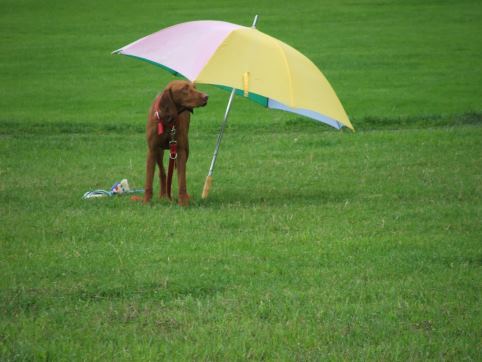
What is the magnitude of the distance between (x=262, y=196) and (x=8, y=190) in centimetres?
252

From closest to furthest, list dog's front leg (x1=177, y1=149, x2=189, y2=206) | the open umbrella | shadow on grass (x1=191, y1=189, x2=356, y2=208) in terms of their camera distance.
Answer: the open umbrella < dog's front leg (x1=177, y1=149, x2=189, y2=206) < shadow on grass (x1=191, y1=189, x2=356, y2=208)

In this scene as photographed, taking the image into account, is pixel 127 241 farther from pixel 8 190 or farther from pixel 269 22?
pixel 269 22

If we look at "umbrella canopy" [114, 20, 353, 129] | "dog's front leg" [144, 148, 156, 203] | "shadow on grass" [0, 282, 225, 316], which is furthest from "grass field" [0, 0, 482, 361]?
"umbrella canopy" [114, 20, 353, 129]

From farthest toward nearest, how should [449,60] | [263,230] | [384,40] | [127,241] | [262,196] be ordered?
1. [384,40]
2. [449,60]
3. [262,196]
4. [263,230]
5. [127,241]

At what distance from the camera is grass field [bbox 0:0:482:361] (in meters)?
5.29

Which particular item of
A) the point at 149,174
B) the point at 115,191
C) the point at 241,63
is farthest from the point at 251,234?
the point at 115,191

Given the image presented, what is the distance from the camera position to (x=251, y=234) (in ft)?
25.4

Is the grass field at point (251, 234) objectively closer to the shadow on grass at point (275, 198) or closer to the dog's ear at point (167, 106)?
the shadow on grass at point (275, 198)

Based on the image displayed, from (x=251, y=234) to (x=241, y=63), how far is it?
65.9 inches

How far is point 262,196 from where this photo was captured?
9.62m

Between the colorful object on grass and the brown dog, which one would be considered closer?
the brown dog

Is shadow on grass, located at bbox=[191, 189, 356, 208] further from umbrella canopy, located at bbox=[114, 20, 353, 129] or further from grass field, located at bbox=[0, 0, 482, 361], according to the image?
umbrella canopy, located at bbox=[114, 20, 353, 129]

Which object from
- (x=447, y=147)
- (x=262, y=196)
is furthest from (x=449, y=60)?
(x=262, y=196)

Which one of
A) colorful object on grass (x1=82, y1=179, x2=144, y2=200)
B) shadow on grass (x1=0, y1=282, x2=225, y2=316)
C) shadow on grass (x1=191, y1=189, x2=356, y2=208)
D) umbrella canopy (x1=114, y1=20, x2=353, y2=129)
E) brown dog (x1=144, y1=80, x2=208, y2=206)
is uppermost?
umbrella canopy (x1=114, y1=20, x2=353, y2=129)
